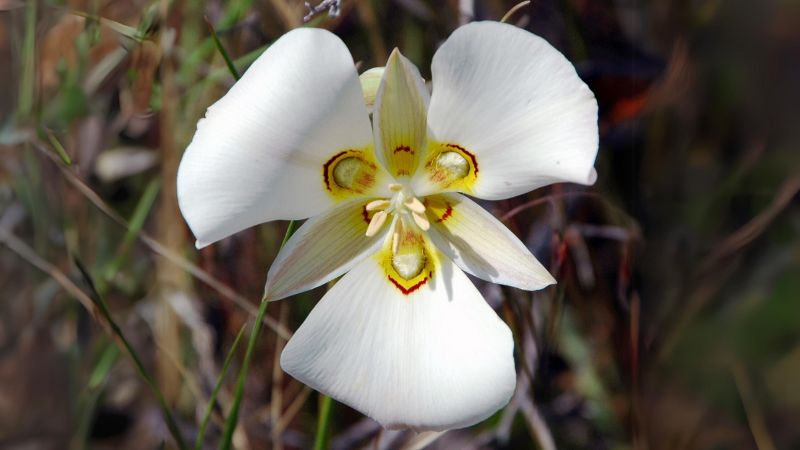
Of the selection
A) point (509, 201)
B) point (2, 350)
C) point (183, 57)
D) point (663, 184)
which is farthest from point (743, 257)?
point (2, 350)

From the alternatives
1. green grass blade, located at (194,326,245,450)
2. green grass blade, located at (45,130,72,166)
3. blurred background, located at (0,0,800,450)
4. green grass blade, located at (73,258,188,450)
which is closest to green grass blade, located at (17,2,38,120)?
blurred background, located at (0,0,800,450)

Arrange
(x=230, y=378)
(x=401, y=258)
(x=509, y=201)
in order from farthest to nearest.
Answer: (x=230, y=378) < (x=509, y=201) < (x=401, y=258)

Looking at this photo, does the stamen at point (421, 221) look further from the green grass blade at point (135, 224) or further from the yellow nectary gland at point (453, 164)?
the green grass blade at point (135, 224)

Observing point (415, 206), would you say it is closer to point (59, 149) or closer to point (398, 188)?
point (398, 188)

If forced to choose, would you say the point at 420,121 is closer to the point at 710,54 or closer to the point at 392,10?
the point at 392,10

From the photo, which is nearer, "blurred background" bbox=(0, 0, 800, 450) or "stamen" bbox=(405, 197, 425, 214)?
"stamen" bbox=(405, 197, 425, 214)

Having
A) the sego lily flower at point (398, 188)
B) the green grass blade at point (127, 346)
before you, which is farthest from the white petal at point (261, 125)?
the green grass blade at point (127, 346)

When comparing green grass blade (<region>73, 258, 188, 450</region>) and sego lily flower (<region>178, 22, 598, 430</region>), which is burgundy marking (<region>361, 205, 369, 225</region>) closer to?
sego lily flower (<region>178, 22, 598, 430</region>)

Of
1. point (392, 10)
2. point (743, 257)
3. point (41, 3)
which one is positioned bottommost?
point (743, 257)
